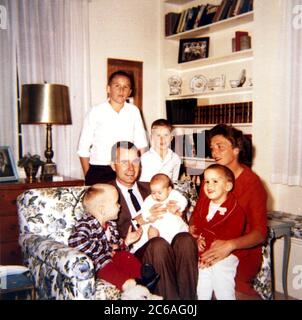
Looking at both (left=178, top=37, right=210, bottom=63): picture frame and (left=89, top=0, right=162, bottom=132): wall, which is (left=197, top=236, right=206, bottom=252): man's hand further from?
(left=178, top=37, right=210, bottom=63): picture frame

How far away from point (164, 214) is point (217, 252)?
1.20ft

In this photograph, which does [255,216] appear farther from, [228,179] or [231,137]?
[231,137]

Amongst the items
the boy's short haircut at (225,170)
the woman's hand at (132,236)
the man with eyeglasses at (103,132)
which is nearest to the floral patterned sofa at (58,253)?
the woman's hand at (132,236)

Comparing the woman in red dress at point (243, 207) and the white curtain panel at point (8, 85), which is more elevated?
the white curtain panel at point (8, 85)

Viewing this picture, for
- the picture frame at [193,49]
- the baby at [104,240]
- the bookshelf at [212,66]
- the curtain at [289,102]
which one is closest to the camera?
the baby at [104,240]

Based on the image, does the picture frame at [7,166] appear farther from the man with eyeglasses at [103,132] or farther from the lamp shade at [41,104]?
the man with eyeglasses at [103,132]

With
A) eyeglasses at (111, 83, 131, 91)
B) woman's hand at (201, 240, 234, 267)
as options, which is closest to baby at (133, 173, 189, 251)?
woman's hand at (201, 240, 234, 267)

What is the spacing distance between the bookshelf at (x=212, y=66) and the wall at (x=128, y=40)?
0.40 feet

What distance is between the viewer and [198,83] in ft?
13.0

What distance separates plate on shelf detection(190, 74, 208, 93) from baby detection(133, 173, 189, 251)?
198 centimetres

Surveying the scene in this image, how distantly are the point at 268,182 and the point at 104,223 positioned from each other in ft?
5.48

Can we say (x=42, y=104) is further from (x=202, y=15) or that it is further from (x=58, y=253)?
(x=202, y=15)

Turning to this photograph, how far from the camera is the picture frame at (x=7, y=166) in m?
3.01

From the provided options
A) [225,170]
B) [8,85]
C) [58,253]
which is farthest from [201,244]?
[8,85]
